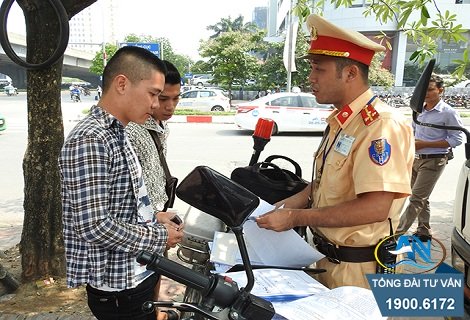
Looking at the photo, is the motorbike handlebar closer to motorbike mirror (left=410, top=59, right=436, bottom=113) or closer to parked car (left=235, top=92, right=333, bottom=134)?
motorbike mirror (left=410, top=59, right=436, bottom=113)

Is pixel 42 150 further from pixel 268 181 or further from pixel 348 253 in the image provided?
pixel 348 253

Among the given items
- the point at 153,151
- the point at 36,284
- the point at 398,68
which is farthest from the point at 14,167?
the point at 398,68

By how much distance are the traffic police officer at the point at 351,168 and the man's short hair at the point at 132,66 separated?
65 cm

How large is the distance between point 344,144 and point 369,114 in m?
0.14

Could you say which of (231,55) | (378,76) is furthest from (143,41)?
(378,76)

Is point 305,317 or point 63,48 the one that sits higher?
point 63,48

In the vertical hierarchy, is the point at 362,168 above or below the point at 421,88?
below

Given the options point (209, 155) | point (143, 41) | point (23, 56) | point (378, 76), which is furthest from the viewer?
point (143, 41)

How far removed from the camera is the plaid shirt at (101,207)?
1398 millimetres

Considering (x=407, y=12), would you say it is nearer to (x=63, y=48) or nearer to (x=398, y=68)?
(x=63, y=48)

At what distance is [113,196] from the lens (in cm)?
152

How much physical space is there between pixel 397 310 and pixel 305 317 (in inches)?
10.4

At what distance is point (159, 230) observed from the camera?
5.08ft

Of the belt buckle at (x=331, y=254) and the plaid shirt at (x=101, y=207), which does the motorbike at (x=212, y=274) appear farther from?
the belt buckle at (x=331, y=254)
